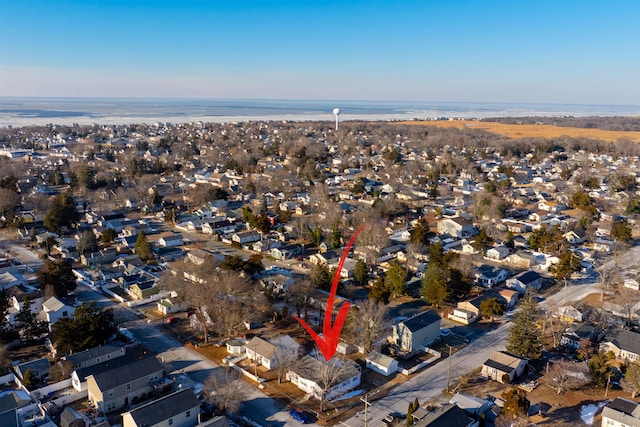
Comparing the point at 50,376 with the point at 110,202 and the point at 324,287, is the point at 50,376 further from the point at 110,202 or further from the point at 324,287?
the point at 110,202

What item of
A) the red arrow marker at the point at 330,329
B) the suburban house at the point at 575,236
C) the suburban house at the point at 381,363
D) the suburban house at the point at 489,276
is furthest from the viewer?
the suburban house at the point at 575,236

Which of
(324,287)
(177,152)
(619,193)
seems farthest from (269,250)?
(177,152)

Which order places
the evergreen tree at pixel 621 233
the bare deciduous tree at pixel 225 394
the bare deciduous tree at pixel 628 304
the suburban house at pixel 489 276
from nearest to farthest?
the bare deciduous tree at pixel 225 394 < the bare deciduous tree at pixel 628 304 < the suburban house at pixel 489 276 < the evergreen tree at pixel 621 233

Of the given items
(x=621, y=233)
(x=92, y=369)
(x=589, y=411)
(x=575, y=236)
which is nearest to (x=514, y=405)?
(x=589, y=411)

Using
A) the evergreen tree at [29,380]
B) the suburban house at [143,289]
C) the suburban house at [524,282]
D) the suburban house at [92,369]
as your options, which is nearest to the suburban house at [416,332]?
the suburban house at [524,282]

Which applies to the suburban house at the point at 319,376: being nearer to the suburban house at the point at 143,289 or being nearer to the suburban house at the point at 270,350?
the suburban house at the point at 270,350
